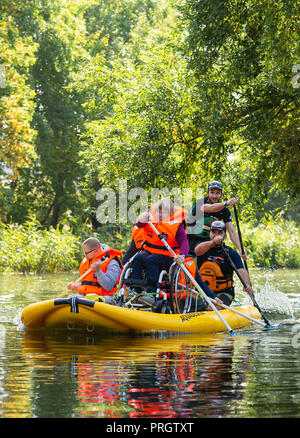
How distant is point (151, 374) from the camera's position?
7.01 meters

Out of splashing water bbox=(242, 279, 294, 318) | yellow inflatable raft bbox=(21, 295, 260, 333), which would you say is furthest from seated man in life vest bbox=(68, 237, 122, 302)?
splashing water bbox=(242, 279, 294, 318)

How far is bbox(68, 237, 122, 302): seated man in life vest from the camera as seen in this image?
9.99 meters

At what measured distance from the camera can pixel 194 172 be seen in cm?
1739

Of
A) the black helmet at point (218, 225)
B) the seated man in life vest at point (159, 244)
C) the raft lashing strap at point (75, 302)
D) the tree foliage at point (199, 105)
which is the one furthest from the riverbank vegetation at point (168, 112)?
the raft lashing strap at point (75, 302)

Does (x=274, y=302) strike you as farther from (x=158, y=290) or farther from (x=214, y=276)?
(x=158, y=290)

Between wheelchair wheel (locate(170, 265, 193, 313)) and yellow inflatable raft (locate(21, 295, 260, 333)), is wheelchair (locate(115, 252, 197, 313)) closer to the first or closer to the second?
wheelchair wheel (locate(170, 265, 193, 313))

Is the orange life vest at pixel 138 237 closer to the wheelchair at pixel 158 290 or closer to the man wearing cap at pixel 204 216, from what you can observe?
the wheelchair at pixel 158 290

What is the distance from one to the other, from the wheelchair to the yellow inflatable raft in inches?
9.7

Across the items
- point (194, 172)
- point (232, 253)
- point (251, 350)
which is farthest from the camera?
point (194, 172)

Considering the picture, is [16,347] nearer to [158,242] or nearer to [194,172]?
[158,242]

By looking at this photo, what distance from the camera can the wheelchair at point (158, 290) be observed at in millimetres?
10102

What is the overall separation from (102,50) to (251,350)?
27.6 meters

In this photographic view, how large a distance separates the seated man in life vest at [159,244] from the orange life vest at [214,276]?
30.9 inches

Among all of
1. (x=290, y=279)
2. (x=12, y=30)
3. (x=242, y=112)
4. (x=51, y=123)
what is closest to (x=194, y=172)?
(x=242, y=112)
